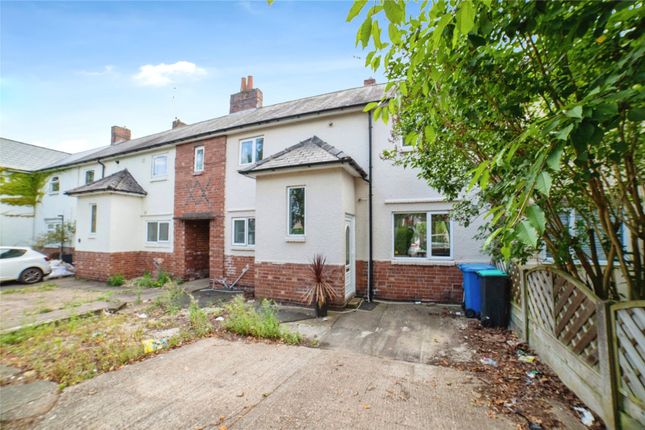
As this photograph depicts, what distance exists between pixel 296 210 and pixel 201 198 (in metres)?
5.54

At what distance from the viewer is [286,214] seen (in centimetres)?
761

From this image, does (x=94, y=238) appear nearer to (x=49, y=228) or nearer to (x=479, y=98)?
(x=49, y=228)

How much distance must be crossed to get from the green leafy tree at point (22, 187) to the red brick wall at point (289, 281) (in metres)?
19.5

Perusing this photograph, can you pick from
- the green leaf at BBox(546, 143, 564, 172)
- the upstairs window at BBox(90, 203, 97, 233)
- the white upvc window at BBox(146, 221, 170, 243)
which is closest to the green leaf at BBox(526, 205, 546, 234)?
the green leaf at BBox(546, 143, 564, 172)

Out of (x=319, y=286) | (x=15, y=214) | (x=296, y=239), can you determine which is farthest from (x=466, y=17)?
(x=15, y=214)

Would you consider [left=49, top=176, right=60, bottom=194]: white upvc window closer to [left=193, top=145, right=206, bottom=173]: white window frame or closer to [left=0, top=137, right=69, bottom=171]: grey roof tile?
[left=0, top=137, right=69, bottom=171]: grey roof tile

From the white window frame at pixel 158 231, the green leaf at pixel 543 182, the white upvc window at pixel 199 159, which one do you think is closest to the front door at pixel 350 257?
the green leaf at pixel 543 182

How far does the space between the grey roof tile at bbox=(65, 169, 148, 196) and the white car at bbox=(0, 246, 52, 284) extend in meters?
3.07

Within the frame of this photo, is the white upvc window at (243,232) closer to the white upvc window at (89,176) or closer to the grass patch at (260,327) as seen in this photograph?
the grass patch at (260,327)

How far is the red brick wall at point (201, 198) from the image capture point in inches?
408

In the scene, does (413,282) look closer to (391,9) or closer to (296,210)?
(296,210)

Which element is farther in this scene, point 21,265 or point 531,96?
point 21,265

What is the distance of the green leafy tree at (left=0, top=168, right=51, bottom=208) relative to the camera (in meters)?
16.8

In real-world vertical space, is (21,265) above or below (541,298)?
below
